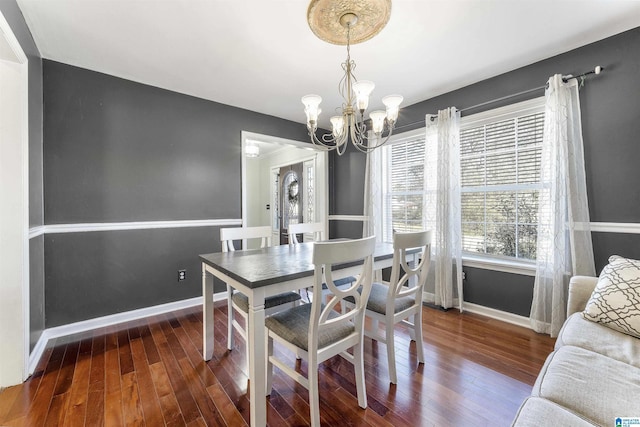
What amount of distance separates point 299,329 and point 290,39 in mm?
2087

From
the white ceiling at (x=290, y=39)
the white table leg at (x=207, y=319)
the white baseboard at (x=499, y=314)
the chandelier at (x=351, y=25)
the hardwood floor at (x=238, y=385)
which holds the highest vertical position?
the white ceiling at (x=290, y=39)

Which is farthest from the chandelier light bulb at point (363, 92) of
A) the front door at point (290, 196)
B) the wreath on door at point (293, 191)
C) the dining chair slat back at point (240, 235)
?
the wreath on door at point (293, 191)

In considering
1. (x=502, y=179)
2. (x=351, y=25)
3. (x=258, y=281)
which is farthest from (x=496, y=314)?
(x=351, y=25)

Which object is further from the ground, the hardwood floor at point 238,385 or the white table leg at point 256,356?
the white table leg at point 256,356

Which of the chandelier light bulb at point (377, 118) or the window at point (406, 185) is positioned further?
the window at point (406, 185)

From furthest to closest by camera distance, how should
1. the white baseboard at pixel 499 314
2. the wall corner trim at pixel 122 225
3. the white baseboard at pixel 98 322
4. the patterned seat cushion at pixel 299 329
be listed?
the white baseboard at pixel 499 314
the wall corner trim at pixel 122 225
the white baseboard at pixel 98 322
the patterned seat cushion at pixel 299 329

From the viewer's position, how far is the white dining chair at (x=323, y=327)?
1293 mm

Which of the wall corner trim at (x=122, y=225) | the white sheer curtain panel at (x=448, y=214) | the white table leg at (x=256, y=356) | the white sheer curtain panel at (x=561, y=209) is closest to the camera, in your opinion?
the white table leg at (x=256, y=356)

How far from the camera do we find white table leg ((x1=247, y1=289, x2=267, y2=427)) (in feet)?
4.17

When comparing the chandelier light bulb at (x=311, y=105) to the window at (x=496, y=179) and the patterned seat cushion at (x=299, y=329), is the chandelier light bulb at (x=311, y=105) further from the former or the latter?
the window at (x=496, y=179)

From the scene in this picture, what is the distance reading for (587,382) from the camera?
39.4 inches

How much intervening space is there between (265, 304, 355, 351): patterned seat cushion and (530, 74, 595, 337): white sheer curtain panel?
6.28 ft

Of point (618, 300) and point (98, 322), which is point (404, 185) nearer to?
point (618, 300)

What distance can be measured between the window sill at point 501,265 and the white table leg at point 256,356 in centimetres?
244
